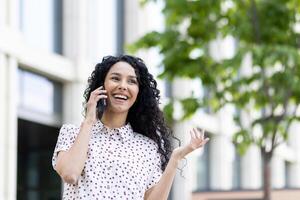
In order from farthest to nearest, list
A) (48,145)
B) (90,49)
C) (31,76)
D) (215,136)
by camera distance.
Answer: (215,136)
(48,145)
(90,49)
(31,76)

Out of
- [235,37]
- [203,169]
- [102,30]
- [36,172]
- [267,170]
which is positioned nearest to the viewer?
[267,170]

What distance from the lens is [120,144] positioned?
3846 millimetres

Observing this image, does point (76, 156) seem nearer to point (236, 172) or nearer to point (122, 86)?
point (122, 86)

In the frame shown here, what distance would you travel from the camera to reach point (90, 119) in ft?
11.9

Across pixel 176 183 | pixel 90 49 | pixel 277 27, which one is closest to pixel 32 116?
pixel 90 49

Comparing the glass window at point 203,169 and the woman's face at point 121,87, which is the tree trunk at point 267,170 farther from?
the glass window at point 203,169

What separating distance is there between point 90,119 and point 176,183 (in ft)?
73.7

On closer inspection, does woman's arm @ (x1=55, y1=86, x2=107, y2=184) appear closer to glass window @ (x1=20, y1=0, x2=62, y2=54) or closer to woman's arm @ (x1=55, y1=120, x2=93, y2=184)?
woman's arm @ (x1=55, y1=120, x2=93, y2=184)

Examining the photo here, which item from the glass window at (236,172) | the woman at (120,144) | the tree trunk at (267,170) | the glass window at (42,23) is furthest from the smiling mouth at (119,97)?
the glass window at (236,172)

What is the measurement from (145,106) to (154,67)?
14393 millimetres

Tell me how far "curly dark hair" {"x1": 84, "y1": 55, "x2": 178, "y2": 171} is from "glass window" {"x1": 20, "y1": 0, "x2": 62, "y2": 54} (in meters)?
13.6

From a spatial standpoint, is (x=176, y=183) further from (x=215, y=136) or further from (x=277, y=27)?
(x=277, y=27)

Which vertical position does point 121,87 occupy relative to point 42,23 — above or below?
below

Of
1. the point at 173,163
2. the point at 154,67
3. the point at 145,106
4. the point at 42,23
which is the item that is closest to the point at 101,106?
the point at 145,106
